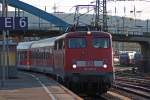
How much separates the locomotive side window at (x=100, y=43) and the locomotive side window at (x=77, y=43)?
1.82ft

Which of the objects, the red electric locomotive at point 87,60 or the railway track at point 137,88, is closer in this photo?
the red electric locomotive at point 87,60

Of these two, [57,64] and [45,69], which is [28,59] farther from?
[57,64]

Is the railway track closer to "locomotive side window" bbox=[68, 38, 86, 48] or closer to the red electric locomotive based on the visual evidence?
the red electric locomotive

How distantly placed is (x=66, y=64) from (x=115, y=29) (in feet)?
231

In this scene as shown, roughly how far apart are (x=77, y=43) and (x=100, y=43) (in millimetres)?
1152

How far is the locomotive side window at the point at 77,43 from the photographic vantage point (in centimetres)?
2847

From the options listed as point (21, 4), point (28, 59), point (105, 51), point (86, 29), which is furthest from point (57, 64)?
point (21, 4)

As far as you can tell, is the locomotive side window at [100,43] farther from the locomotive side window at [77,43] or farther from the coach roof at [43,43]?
the coach roof at [43,43]

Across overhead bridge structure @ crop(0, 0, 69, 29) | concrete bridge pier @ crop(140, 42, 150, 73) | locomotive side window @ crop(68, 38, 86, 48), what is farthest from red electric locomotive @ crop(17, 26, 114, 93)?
overhead bridge structure @ crop(0, 0, 69, 29)

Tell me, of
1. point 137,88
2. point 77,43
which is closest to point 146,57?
point 137,88

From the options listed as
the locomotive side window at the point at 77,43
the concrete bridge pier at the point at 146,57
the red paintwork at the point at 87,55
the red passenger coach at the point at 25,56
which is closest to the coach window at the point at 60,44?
the red paintwork at the point at 87,55

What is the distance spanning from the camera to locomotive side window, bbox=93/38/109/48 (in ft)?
93.4

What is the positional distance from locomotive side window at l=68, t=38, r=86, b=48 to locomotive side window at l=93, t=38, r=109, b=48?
556mm

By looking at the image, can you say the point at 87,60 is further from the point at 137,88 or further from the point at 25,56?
the point at 25,56
